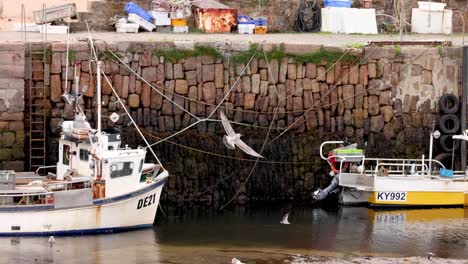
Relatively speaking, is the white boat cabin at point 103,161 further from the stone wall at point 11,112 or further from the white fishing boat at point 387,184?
the white fishing boat at point 387,184

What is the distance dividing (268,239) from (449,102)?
7228 millimetres

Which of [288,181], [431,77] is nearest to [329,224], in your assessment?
[288,181]

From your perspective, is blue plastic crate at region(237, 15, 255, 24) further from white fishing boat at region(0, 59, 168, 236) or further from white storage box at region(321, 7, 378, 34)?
white fishing boat at region(0, 59, 168, 236)

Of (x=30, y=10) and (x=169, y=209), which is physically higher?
(x=30, y=10)

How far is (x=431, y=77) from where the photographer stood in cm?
4028

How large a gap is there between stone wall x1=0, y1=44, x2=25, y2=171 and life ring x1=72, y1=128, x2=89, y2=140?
2.13 m

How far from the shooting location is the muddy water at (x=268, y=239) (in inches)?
1303

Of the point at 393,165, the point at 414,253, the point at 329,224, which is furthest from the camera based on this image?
the point at 393,165

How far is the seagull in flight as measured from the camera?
125ft

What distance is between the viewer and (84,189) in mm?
34469

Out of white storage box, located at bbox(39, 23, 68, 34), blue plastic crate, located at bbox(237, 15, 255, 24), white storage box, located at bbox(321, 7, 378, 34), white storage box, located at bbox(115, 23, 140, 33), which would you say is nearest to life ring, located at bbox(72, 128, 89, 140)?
white storage box, located at bbox(39, 23, 68, 34)

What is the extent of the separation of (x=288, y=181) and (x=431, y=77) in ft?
14.2

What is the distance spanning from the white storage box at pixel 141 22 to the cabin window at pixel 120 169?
7421 millimetres

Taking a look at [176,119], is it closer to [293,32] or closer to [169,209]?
[169,209]
